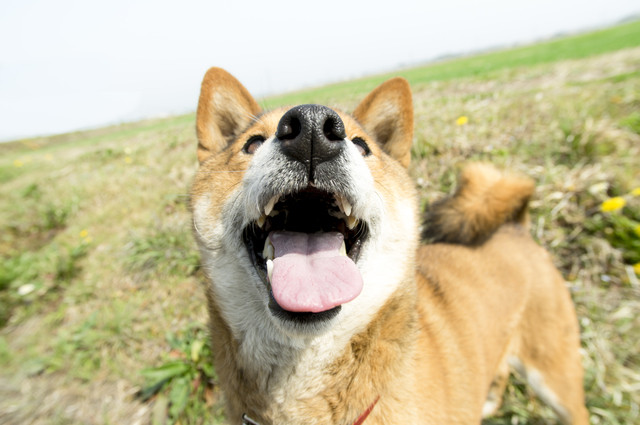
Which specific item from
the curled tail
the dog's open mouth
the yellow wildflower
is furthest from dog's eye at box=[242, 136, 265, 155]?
the yellow wildflower

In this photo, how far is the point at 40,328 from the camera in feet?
11.4

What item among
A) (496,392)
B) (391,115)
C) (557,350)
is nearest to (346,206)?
(391,115)

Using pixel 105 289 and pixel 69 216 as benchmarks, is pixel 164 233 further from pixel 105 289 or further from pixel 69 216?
pixel 69 216

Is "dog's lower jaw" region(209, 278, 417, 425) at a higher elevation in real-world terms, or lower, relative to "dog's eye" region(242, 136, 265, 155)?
lower

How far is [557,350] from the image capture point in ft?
7.41

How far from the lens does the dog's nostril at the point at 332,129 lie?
1.21 metres

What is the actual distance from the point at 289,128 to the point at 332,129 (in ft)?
0.58

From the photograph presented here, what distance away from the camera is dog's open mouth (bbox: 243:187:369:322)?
51.3 inches

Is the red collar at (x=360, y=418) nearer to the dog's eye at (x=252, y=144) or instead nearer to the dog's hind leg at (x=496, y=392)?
the dog's eye at (x=252, y=144)

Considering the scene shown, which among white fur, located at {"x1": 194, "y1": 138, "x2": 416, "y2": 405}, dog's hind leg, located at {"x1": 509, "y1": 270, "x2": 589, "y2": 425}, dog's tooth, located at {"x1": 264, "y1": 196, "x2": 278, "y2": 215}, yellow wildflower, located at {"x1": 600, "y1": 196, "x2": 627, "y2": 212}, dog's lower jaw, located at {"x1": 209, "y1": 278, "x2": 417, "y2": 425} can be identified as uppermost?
dog's tooth, located at {"x1": 264, "y1": 196, "x2": 278, "y2": 215}

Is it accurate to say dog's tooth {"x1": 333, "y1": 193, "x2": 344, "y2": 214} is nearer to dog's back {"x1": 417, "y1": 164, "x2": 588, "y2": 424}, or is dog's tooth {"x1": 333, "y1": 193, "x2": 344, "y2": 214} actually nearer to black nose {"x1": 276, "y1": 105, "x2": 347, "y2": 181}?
black nose {"x1": 276, "y1": 105, "x2": 347, "y2": 181}

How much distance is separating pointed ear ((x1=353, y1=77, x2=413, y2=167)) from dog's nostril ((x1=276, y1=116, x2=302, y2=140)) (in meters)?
1.04

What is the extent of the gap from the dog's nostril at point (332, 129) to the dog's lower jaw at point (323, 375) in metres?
0.91

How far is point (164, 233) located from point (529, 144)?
468cm
